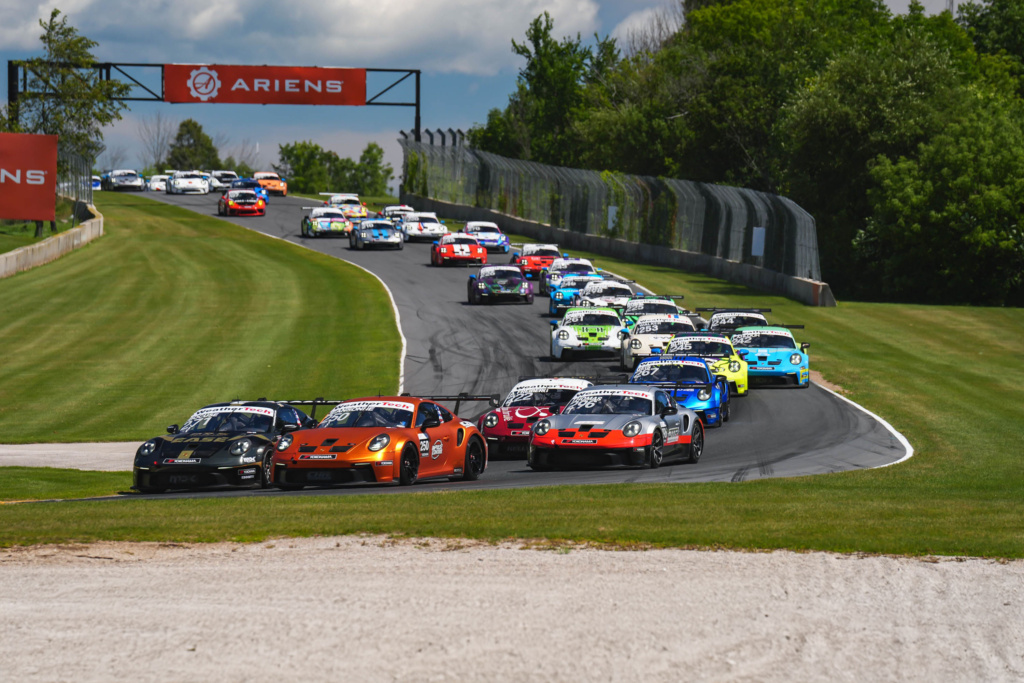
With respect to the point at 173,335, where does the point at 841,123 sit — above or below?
above

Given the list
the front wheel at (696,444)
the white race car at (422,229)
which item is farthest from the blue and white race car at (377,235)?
the front wheel at (696,444)

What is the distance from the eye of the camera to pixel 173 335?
3956 cm

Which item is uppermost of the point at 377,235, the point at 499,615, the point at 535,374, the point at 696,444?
the point at 499,615

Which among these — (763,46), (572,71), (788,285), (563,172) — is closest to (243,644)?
(788,285)

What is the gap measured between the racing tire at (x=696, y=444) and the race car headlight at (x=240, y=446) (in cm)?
703

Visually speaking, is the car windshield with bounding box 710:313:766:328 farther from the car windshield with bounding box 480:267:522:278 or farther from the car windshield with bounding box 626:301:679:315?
the car windshield with bounding box 480:267:522:278

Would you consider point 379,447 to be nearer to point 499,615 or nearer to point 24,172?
point 499,615

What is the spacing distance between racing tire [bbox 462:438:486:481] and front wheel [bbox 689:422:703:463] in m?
3.36

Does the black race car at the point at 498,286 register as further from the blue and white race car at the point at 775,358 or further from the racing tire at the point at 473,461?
the racing tire at the point at 473,461

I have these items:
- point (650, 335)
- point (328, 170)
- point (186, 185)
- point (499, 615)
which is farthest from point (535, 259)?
point (328, 170)

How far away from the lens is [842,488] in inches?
632

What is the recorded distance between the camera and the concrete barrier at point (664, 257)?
49.5 m

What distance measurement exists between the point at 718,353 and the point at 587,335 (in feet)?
17.0

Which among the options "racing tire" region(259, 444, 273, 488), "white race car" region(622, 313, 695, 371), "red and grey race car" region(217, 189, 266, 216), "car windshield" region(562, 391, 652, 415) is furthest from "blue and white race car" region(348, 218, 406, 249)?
"racing tire" region(259, 444, 273, 488)
